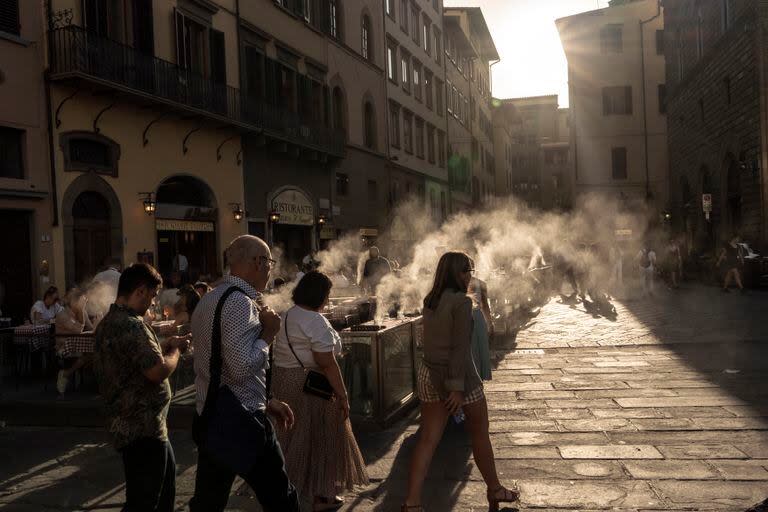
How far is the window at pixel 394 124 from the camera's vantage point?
32594mm

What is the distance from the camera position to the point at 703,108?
1136 inches

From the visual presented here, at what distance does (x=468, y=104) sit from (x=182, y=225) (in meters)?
35.2

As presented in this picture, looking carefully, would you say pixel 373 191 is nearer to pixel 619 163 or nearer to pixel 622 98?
pixel 619 163

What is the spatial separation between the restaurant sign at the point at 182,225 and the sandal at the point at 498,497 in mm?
13792

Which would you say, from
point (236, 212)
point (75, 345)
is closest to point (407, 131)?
point (236, 212)

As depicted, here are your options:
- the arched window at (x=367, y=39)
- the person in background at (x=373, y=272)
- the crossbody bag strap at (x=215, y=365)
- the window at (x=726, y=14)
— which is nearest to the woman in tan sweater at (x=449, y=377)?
the crossbody bag strap at (x=215, y=365)

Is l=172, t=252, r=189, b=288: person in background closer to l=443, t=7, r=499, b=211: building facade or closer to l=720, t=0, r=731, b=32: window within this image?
l=720, t=0, r=731, b=32: window

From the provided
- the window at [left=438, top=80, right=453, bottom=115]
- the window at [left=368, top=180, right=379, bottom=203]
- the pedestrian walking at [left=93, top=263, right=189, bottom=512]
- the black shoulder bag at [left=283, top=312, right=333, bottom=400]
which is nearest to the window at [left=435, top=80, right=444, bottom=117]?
the window at [left=438, top=80, right=453, bottom=115]

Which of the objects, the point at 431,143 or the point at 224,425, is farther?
the point at 431,143

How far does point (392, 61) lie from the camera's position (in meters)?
33.2

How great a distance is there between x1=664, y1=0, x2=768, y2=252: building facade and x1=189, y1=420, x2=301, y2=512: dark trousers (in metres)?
21.9

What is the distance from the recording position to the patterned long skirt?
4.61 m

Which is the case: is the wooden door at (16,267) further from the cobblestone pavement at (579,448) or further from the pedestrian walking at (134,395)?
the pedestrian walking at (134,395)

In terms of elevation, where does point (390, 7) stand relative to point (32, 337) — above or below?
above
